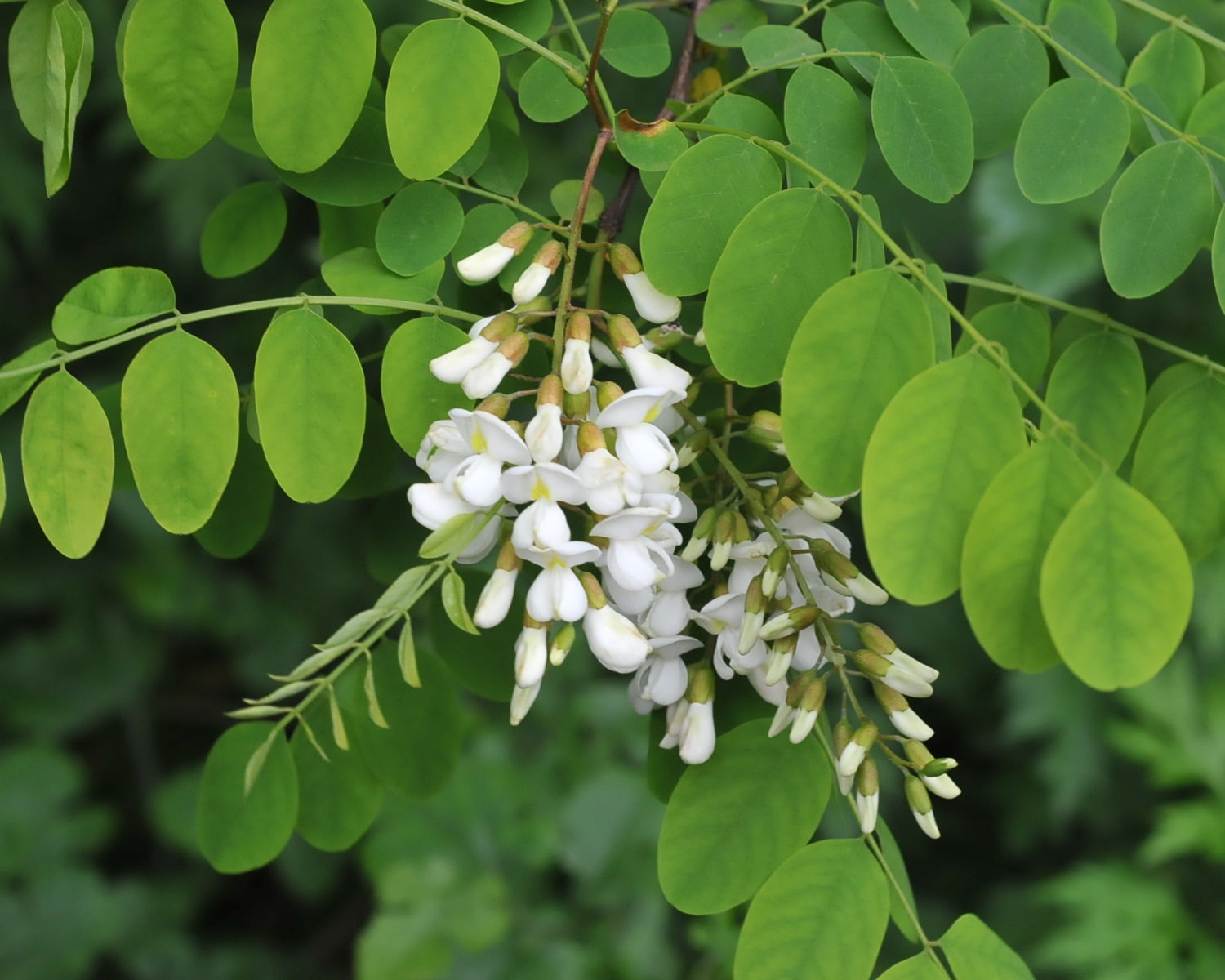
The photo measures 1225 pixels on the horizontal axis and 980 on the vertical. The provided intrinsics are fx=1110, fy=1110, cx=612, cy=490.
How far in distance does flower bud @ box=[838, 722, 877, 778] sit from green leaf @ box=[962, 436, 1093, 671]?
9cm

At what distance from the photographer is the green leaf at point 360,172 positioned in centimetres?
74

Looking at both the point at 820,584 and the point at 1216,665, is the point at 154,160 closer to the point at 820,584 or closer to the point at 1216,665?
the point at 820,584

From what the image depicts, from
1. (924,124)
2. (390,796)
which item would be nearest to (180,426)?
(924,124)

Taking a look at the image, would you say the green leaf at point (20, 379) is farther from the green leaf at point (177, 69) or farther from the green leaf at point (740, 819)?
the green leaf at point (740, 819)

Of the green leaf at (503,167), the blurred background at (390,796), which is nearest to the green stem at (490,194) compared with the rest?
the green leaf at (503,167)

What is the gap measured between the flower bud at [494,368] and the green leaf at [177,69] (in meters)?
0.23

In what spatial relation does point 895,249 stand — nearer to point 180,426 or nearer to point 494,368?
point 494,368

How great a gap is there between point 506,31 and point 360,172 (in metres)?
0.14

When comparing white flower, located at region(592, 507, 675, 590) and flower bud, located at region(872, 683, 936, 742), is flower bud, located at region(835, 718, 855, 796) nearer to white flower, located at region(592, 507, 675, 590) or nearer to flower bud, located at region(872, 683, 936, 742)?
flower bud, located at region(872, 683, 936, 742)

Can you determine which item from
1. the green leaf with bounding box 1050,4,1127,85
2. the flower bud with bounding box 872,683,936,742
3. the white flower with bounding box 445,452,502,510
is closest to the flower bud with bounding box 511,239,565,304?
the white flower with bounding box 445,452,502,510

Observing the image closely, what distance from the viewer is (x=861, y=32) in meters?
0.79

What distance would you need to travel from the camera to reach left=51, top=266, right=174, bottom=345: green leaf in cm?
68

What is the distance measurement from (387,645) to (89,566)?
1.55 m

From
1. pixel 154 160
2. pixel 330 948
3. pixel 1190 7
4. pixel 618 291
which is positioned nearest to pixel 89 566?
pixel 154 160
